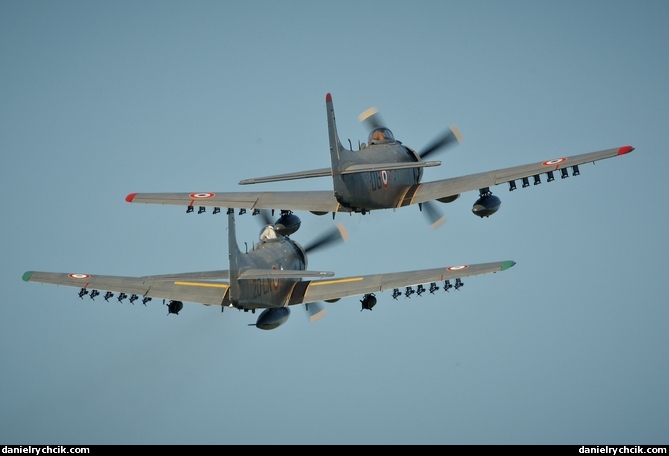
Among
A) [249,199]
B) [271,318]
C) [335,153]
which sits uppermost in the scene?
[249,199]

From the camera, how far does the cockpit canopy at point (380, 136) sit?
85.9 meters

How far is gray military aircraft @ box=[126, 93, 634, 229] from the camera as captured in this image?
78500mm

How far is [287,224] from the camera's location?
272ft

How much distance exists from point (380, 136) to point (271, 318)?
47.8ft

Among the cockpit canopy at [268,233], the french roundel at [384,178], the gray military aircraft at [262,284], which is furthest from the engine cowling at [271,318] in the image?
the french roundel at [384,178]

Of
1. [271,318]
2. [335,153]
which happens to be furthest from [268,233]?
[271,318]

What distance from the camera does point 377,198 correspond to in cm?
8044

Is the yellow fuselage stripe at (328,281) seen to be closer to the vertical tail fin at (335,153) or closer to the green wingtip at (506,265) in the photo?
the vertical tail fin at (335,153)

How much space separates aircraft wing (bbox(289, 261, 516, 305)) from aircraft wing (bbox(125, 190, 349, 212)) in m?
5.63

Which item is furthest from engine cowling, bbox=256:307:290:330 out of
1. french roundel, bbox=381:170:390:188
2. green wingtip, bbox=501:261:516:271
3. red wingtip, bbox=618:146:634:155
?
red wingtip, bbox=618:146:634:155

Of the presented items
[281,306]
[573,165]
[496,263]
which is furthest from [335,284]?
[573,165]

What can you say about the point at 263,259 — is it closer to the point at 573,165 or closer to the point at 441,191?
the point at 441,191

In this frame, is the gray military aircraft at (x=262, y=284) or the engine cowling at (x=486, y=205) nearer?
the gray military aircraft at (x=262, y=284)

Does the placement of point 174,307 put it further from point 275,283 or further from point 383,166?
point 383,166
